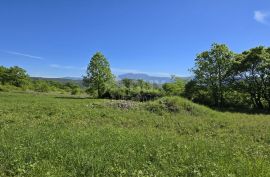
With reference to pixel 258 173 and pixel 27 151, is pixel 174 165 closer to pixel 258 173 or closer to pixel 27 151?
pixel 258 173

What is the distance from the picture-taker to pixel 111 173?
25.7 feet

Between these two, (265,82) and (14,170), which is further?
(265,82)

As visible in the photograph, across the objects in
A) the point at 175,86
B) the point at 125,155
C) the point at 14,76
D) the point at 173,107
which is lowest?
the point at 125,155

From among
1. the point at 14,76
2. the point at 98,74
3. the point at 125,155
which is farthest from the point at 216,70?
the point at 14,76

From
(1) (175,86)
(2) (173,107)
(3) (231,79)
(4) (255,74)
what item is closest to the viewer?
(2) (173,107)

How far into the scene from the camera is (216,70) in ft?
136

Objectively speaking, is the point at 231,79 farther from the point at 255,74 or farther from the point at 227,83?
the point at 255,74

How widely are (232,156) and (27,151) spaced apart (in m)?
6.57

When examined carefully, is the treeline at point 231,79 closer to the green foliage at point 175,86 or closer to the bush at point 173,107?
the green foliage at point 175,86

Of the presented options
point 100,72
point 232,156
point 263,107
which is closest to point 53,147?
point 232,156

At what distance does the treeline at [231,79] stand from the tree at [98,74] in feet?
65.8

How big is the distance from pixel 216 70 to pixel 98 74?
84.1 feet

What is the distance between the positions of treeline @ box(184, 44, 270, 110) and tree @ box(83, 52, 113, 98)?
20065 mm

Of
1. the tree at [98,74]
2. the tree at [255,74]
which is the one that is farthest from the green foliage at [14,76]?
the tree at [255,74]
